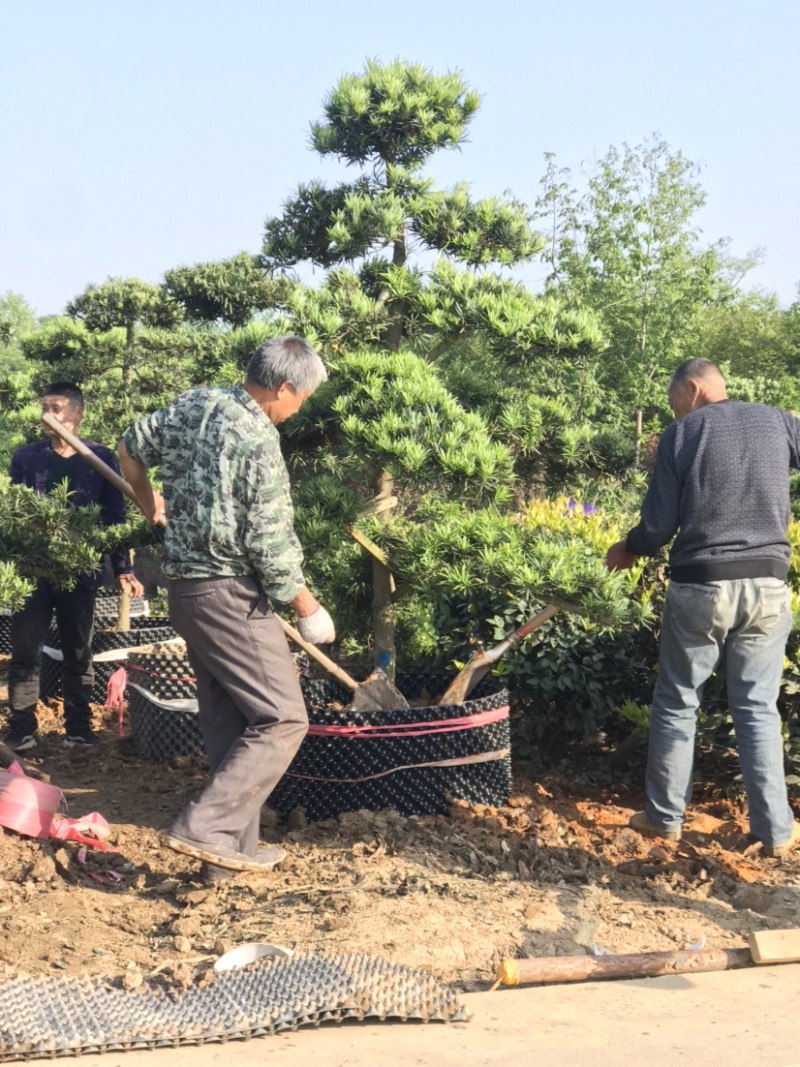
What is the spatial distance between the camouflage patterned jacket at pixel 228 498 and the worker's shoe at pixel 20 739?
2431 mm

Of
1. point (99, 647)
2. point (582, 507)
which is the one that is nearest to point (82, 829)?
point (582, 507)

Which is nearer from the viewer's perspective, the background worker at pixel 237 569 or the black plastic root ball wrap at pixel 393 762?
the background worker at pixel 237 569

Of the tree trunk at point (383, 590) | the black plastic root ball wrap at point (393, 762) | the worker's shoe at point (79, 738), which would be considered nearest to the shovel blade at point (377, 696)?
the black plastic root ball wrap at point (393, 762)

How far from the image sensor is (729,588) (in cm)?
375

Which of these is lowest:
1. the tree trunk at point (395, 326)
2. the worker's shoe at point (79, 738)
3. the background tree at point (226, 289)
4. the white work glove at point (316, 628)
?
the worker's shoe at point (79, 738)

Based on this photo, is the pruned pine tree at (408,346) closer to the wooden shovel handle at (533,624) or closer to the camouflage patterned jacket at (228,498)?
the wooden shovel handle at (533,624)

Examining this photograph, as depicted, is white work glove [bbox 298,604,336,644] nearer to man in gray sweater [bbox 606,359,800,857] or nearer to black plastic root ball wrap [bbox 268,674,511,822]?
black plastic root ball wrap [bbox 268,674,511,822]

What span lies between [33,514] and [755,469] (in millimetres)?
2806

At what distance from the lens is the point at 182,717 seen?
5016mm

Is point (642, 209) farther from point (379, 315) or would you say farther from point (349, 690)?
point (349, 690)

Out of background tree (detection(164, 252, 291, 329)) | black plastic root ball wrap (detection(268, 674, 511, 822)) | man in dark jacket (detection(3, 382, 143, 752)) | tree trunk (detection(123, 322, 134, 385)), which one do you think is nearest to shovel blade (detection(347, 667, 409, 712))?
black plastic root ball wrap (detection(268, 674, 511, 822))

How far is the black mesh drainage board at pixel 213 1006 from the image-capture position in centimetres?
232

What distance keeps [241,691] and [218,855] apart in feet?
1.64

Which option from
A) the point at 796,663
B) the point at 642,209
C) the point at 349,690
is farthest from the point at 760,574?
the point at 642,209
